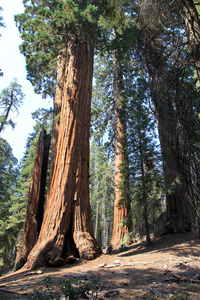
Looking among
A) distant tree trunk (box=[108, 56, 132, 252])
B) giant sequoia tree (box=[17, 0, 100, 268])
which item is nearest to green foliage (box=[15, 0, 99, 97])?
giant sequoia tree (box=[17, 0, 100, 268])

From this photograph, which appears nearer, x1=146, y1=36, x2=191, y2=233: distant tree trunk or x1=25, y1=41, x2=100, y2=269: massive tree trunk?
x1=146, y1=36, x2=191, y2=233: distant tree trunk

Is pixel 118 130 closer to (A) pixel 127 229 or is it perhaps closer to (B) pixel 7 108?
(A) pixel 127 229

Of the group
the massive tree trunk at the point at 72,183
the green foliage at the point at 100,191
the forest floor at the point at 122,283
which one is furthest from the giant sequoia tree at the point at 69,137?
the green foliage at the point at 100,191

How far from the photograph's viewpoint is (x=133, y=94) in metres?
10.1

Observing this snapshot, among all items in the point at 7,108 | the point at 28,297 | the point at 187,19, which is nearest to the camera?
the point at 28,297

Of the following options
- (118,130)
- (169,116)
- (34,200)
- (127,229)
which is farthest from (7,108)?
(169,116)

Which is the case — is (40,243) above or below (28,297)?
above

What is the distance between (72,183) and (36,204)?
2.51 m

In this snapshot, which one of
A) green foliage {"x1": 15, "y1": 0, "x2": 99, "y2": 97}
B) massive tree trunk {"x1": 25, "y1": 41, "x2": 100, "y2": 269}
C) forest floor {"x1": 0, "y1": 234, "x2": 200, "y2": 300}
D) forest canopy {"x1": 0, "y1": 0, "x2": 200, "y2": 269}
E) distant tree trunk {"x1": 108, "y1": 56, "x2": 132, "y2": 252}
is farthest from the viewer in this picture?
distant tree trunk {"x1": 108, "y1": 56, "x2": 132, "y2": 252}

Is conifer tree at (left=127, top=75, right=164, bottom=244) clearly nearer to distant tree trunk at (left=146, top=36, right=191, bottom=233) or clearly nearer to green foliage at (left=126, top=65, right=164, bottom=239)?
green foliage at (left=126, top=65, right=164, bottom=239)

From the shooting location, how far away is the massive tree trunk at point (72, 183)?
5.13m

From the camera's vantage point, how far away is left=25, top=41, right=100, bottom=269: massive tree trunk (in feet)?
16.8

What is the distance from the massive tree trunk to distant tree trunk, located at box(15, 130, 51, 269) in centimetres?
182

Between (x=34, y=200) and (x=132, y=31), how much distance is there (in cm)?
838
